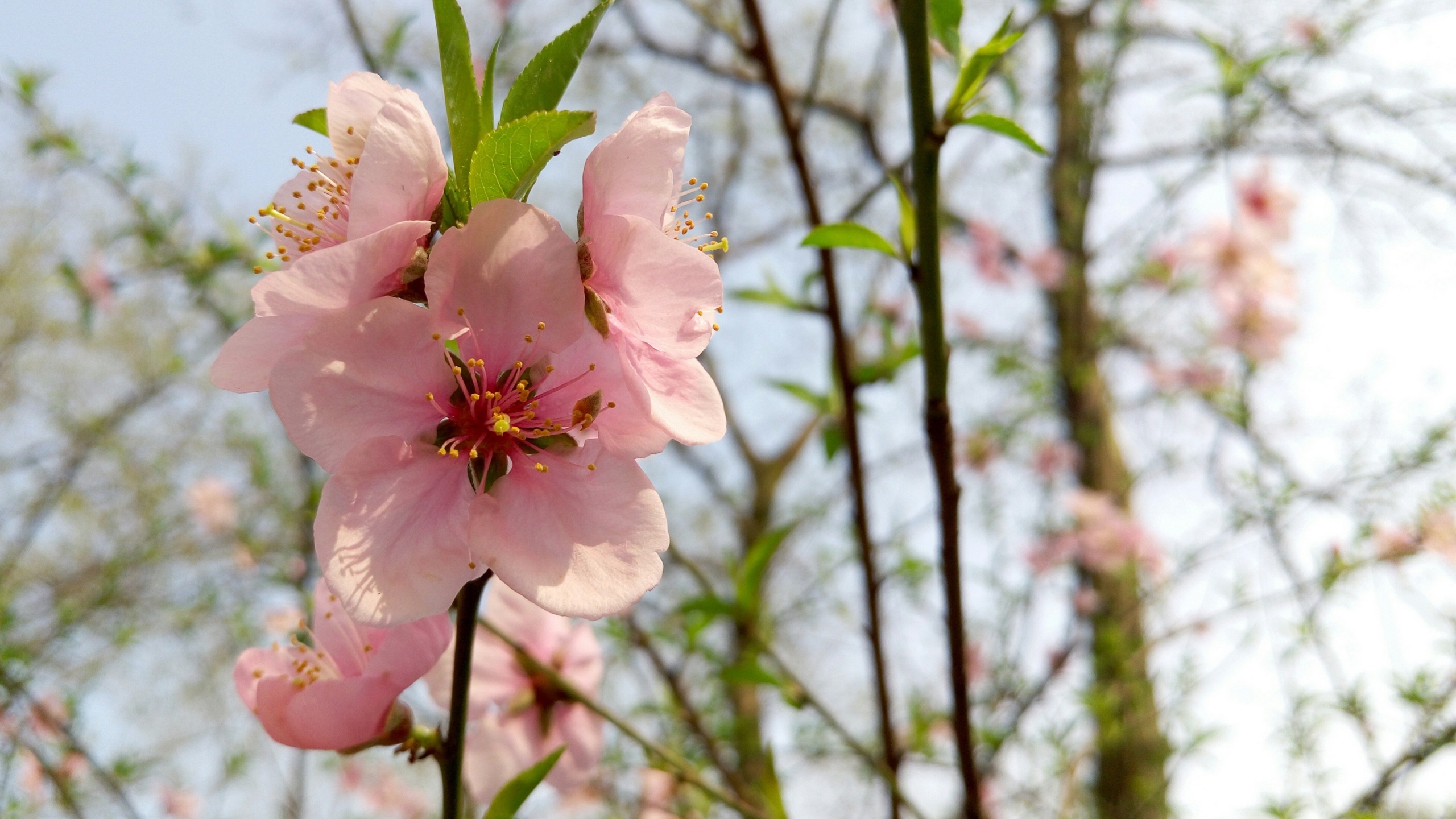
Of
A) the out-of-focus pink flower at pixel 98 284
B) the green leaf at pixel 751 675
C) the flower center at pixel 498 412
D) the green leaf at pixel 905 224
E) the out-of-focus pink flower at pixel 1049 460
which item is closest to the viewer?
the flower center at pixel 498 412

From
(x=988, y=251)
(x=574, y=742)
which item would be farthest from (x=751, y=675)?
(x=988, y=251)

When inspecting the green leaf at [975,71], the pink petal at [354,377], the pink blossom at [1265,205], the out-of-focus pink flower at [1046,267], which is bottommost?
the pink petal at [354,377]

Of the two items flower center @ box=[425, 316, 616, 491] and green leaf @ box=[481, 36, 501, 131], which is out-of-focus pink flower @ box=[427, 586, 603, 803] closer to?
flower center @ box=[425, 316, 616, 491]

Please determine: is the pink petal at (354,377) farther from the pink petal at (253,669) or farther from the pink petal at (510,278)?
the pink petal at (253,669)

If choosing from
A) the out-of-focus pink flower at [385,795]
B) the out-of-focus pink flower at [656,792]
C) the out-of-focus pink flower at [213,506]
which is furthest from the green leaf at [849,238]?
the out-of-focus pink flower at [385,795]

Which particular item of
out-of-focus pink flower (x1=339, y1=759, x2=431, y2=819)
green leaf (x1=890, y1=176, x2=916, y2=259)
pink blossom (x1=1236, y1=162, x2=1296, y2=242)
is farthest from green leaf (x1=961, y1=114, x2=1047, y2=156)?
out-of-focus pink flower (x1=339, y1=759, x2=431, y2=819)

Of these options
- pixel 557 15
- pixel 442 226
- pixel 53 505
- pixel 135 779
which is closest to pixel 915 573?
pixel 135 779

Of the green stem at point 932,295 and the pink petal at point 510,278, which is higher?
the green stem at point 932,295
